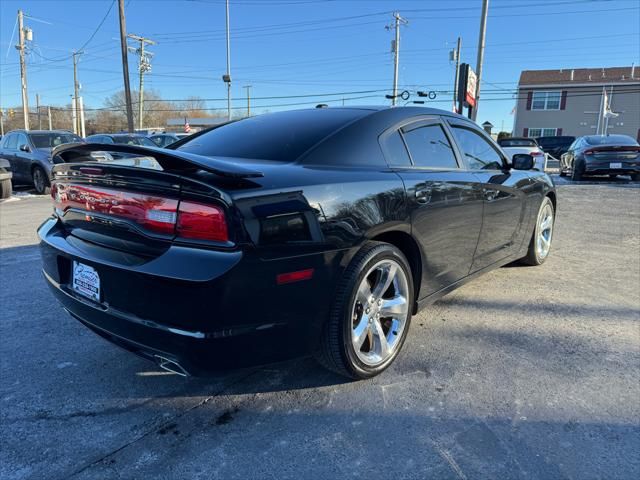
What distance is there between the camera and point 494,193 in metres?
3.67

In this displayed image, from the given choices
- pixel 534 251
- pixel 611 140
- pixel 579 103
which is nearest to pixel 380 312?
pixel 534 251

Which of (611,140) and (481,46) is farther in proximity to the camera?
(481,46)

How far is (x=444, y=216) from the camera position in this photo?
119 inches

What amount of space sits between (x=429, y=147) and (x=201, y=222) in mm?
1864

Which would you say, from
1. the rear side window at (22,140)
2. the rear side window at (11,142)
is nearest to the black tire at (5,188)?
the rear side window at (22,140)

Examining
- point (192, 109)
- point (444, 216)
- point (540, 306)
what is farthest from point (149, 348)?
point (192, 109)

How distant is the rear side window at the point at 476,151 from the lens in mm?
3623

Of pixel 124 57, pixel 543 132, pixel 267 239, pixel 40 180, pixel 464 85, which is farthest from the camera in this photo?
pixel 543 132

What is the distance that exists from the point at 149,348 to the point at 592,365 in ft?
8.26

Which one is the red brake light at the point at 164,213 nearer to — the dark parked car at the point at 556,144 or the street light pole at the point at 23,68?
the dark parked car at the point at 556,144

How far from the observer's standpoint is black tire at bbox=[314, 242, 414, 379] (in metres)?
2.31

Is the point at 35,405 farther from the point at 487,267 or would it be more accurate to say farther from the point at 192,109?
the point at 192,109

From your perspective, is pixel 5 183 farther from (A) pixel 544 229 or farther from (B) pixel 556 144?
(B) pixel 556 144

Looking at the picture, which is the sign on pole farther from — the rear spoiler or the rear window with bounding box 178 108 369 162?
the rear spoiler
